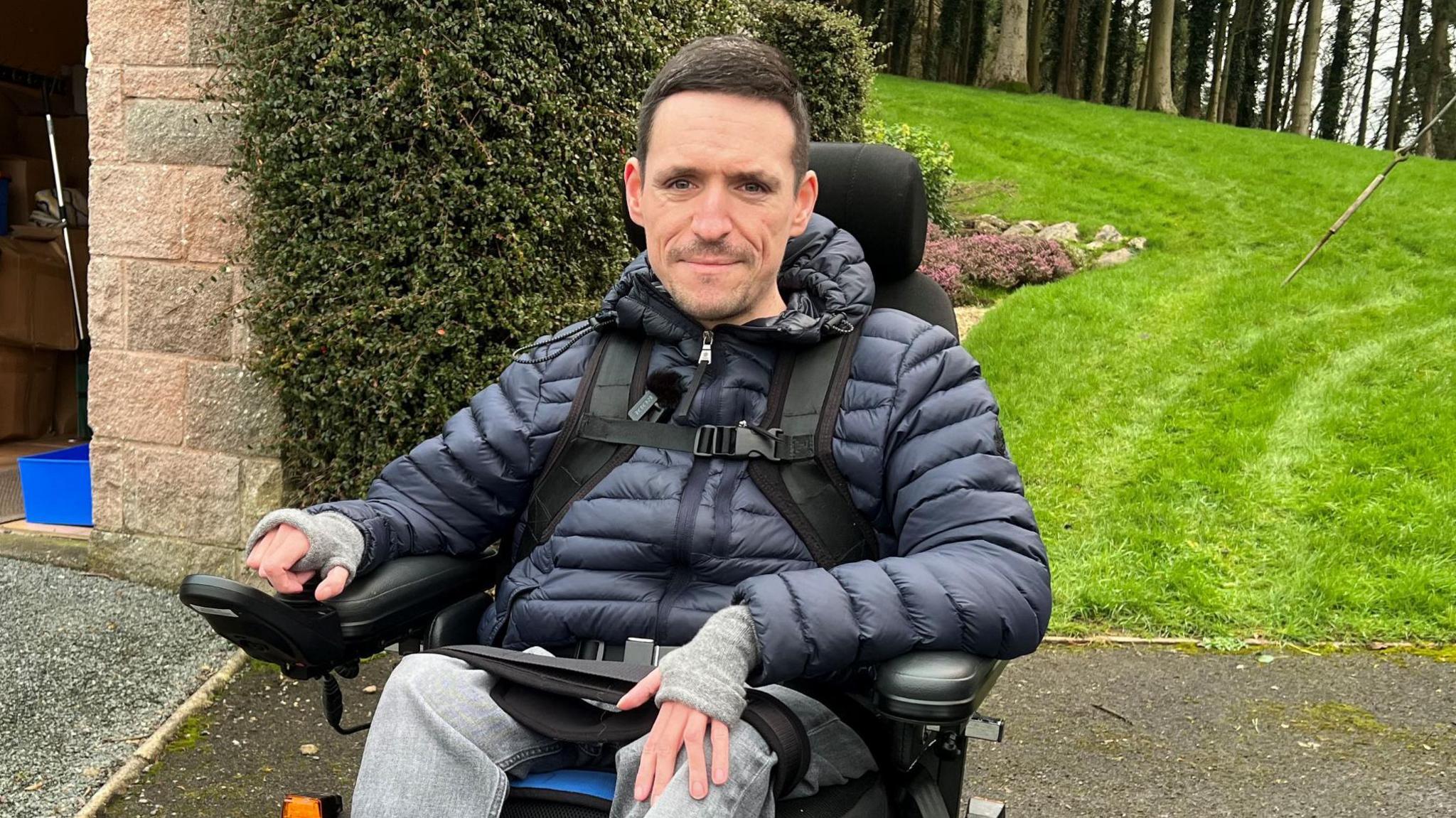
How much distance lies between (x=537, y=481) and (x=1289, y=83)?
106 ft

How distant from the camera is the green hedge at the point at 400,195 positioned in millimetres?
3559

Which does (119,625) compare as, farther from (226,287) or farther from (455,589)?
(455,589)

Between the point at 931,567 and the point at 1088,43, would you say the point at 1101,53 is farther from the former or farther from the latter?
the point at 931,567

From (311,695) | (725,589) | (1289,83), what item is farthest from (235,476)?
(1289,83)

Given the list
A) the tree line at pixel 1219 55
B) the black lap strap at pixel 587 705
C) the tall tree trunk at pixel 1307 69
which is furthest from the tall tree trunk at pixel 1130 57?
the black lap strap at pixel 587 705

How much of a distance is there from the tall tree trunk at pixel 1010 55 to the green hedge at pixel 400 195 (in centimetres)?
2100

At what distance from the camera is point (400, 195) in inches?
141

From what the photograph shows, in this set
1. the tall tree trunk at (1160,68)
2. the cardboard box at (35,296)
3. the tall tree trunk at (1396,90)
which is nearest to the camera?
the cardboard box at (35,296)

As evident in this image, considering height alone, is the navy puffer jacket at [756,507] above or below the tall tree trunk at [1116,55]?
below

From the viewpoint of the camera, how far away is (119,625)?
402cm

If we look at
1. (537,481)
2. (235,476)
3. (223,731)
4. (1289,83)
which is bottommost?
(223,731)

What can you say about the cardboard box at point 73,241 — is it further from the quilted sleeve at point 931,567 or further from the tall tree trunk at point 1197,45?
the tall tree trunk at point 1197,45

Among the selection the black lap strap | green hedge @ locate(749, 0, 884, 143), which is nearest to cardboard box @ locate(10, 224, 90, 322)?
green hedge @ locate(749, 0, 884, 143)

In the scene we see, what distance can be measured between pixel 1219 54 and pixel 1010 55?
6.71 m
